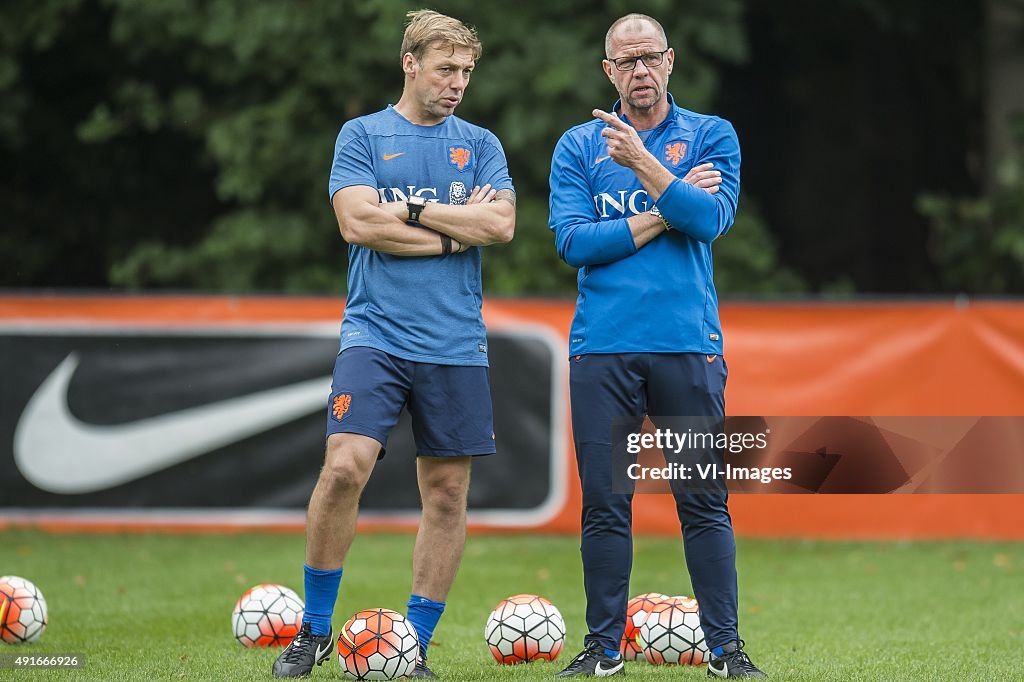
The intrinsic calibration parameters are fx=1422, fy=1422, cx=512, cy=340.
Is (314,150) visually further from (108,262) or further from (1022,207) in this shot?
(1022,207)

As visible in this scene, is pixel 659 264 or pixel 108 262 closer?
pixel 659 264

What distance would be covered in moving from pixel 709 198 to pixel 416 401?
1.35 meters

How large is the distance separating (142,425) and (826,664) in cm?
614

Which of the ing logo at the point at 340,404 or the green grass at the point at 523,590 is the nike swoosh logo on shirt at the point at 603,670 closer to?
the green grass at the point at 523,590

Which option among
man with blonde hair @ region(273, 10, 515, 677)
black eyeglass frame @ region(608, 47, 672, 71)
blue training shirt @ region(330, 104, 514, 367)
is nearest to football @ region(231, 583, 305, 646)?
man with blonde hair @ region(273, 10, 515, 677)

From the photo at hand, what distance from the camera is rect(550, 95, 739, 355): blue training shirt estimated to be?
17.0 feet

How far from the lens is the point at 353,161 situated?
5.43 meters

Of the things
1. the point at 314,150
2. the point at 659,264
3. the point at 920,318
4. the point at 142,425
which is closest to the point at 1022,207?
the point at 920,318

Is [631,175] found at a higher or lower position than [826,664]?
higher

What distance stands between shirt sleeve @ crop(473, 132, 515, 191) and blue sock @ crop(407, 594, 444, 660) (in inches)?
64.5

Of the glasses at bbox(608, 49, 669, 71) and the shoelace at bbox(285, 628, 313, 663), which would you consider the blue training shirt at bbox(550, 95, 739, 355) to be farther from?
the shoelace at bbox(285, 628, 313, 663)

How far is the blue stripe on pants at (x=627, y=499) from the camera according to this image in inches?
202

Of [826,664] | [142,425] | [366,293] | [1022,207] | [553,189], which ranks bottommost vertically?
[826,664]

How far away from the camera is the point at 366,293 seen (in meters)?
5.42
